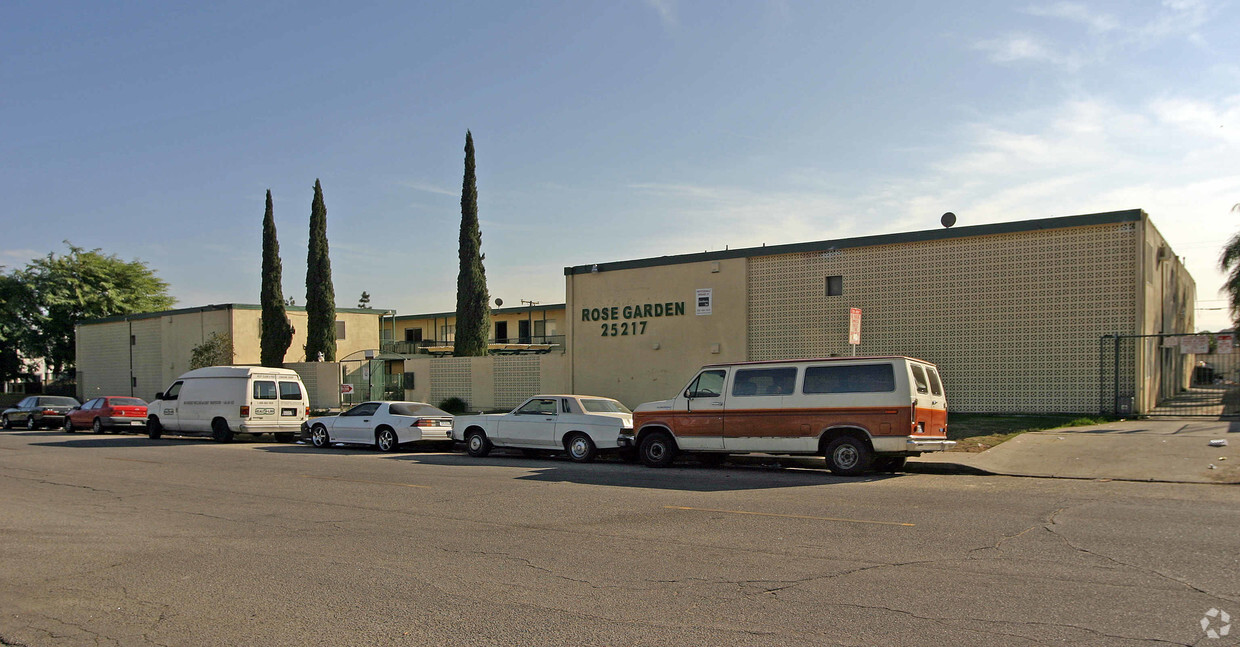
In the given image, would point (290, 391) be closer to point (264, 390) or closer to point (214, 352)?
point (264, 390)

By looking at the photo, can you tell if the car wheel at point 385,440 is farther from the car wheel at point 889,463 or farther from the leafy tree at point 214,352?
the leafy tree at point 214,352

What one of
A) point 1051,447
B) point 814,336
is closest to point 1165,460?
point 1051,447

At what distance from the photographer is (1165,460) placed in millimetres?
14578

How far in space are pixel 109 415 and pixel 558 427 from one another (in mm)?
19919

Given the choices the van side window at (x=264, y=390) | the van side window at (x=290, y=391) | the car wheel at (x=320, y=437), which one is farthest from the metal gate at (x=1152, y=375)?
the van side window at (x=264, y=390)

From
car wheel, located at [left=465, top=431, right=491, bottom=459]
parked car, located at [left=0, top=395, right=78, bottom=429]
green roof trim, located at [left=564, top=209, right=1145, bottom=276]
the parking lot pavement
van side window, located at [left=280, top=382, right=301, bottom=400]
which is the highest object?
green roof trim, located at [left=564, top=209, right=1145, bottom=276]

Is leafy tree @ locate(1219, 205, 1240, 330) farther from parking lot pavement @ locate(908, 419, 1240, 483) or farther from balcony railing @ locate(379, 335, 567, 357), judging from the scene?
balcony railing @ locate(379, 335, 567, 357)

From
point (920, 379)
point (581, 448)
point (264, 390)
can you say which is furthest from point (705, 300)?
point (264, 390)

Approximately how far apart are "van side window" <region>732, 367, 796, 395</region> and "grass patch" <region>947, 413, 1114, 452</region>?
427cm

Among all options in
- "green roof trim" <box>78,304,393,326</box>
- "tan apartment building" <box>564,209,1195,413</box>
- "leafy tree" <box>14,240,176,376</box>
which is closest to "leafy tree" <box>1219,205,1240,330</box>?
"tan apartment building" <box>564,209,1195,413</box>

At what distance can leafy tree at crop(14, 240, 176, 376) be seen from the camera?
51.8 m

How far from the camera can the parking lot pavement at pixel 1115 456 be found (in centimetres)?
1372

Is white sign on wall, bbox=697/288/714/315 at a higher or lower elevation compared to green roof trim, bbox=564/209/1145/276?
lower

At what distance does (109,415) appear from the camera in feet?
98.4
